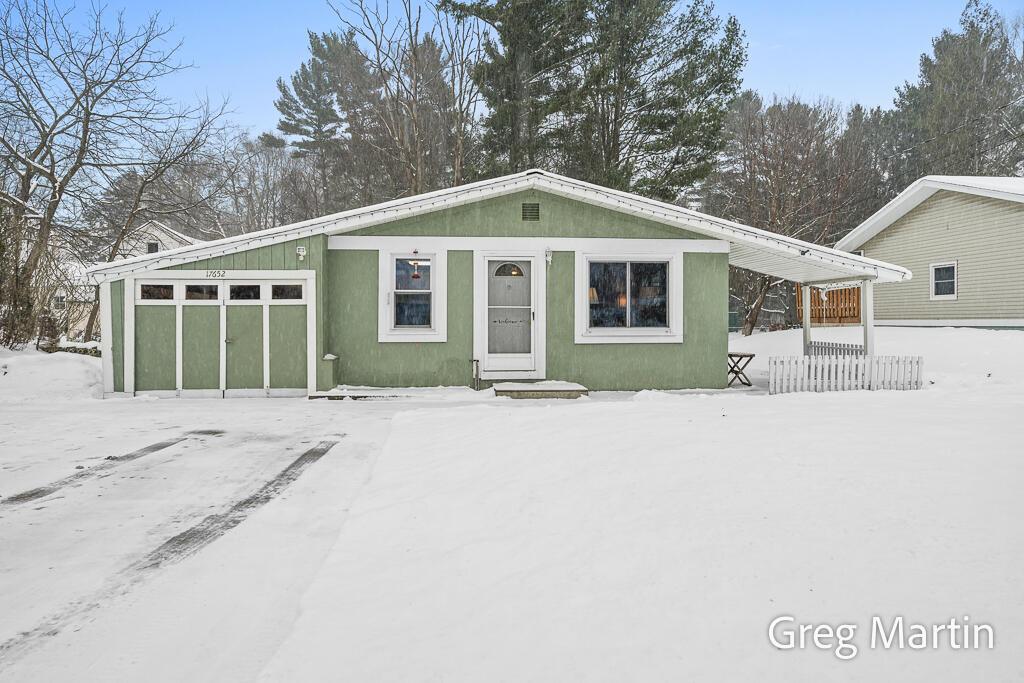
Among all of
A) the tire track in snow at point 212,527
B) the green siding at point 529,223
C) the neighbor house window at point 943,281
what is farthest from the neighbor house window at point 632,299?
the neighbor house window at point 943,281

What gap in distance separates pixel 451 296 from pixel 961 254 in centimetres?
1638

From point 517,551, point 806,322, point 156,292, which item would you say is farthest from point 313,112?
point 517,551

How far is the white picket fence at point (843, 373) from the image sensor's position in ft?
35.5

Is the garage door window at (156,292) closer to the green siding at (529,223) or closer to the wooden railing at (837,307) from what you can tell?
the green siding at (529,223)

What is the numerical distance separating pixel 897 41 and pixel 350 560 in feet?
135

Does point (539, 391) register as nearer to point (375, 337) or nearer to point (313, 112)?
point (375, 337)

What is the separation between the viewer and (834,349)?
13070mm

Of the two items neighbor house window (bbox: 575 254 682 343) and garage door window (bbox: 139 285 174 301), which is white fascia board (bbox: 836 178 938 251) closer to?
neighbor house window (bbox: 575 254 682 343)

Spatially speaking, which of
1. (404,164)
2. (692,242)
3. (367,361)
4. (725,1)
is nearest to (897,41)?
(725,1)

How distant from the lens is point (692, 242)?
1138cm

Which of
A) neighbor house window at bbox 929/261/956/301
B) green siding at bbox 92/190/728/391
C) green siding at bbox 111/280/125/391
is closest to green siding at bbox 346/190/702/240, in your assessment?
green siding at bbox 92/190/728/391

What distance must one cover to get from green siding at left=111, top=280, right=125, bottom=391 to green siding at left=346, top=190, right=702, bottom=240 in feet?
13.6

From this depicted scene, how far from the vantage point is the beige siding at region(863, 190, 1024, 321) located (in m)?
16.6

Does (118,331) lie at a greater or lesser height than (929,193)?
lesser
